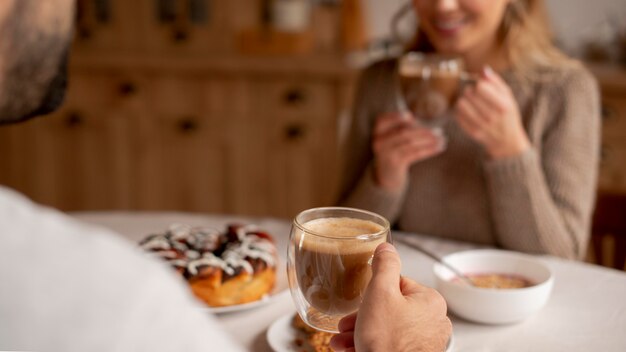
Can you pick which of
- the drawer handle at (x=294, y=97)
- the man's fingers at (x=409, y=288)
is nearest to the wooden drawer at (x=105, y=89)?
the drawer handle at (x=294, y=97)

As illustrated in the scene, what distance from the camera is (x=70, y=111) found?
2945 millimetres

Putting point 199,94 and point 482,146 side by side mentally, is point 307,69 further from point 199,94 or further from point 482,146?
point 482,146

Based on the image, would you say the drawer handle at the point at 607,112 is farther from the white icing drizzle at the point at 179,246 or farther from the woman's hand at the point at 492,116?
the white icing drizzle at the point at 179,246

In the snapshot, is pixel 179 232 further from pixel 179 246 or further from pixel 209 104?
pixel 209 104

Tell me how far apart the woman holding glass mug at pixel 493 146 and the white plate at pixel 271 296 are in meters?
0.40

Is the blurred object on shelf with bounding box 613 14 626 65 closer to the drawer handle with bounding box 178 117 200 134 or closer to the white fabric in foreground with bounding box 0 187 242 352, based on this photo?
the drawer handle with bounding box 178 117 200 134

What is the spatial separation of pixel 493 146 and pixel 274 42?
1640mm

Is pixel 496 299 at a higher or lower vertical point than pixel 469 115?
lower

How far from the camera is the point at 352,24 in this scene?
296 cm

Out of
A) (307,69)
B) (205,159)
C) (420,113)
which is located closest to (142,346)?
(420,113)

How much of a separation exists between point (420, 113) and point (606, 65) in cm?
164

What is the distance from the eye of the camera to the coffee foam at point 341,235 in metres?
0.83

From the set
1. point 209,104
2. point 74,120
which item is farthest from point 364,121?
point 74,120

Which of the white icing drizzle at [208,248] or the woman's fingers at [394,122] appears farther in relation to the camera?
the woman's fingers at [394,122]
